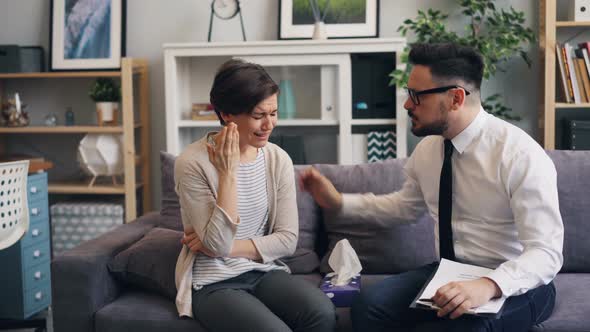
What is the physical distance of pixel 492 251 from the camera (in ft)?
6.83

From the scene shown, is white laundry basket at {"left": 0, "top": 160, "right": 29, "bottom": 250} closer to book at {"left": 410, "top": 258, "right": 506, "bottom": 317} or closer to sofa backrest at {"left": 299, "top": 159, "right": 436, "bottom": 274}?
sofa backrest at {"left": 299, "top": 159, "right": 436, "bottom": 274}

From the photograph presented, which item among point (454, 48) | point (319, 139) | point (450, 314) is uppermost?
point (454, 48)

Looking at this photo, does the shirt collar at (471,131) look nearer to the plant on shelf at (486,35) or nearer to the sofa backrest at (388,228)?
the sofa backrest at (388,228)

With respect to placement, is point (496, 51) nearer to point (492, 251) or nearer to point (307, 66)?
point (307, 66)

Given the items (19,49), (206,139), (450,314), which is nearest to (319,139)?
(19,49)

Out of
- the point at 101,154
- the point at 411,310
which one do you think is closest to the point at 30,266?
the point at 101,154

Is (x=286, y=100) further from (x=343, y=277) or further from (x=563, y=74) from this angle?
(x=343, y=277)

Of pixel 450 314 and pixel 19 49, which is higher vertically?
pixel 19 49

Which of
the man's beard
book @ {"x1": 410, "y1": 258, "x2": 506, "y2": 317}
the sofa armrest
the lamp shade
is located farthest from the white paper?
the lamp shade

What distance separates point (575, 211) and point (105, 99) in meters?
2.76

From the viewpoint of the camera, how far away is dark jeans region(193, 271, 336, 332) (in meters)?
1.98

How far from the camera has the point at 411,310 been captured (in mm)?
2070

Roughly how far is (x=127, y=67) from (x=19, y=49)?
0.64m

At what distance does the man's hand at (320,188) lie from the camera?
2256 millimetres
